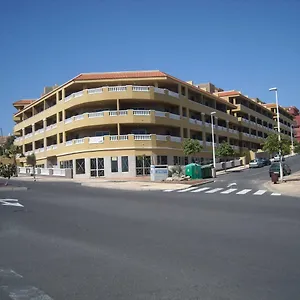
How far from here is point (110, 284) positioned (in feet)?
19.3

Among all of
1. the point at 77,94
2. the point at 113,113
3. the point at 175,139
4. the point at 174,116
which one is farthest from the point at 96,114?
the point at 175,139

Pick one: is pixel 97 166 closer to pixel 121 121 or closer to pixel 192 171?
pixel 121 121

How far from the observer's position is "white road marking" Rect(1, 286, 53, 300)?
5360 millimetres

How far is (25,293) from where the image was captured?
5566 millimetres

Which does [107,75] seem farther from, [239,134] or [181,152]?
[239,134]

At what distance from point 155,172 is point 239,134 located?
4260cm

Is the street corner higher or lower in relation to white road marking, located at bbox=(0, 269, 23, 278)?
lower

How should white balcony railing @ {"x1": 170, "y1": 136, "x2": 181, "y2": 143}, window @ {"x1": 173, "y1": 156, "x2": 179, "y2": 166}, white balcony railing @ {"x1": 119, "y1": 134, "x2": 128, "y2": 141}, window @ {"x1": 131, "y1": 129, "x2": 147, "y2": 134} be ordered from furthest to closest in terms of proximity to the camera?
window @ {"x1": 173, "y1": 156, "x2": 179, "y2": 166} → white balcony railing @ {"x1": 170, "y1": 136, "x2": 181, "y2": 143} → window @ {"x1": 131, "y1": 129, "x2": 147, "y2": 134} → white balcony railing @ {"x1": 119, "y1": 134, "x2": 128, "y2": 141}

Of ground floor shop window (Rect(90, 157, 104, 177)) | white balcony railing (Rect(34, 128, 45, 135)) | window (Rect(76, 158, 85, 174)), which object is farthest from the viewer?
white balcony railing (Rect(34, 128, 45, 135))

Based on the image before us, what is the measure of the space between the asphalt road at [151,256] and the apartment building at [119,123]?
32568 millimetres

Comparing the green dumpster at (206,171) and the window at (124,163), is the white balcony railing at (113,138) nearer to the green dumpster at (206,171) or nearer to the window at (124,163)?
the window at (124,163)

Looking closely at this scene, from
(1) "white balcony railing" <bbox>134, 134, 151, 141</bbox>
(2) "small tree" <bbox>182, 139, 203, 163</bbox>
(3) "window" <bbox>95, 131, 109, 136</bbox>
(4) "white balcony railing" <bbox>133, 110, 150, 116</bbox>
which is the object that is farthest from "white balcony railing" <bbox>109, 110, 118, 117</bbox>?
(2) "small tree" <bbox>182, 139, 203, 163</bbox>

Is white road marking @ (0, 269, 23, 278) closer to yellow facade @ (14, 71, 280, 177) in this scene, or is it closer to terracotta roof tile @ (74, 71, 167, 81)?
yellow facade @ (14, 71, 280, 177)

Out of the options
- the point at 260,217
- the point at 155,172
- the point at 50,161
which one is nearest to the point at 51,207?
the point at 260,217
